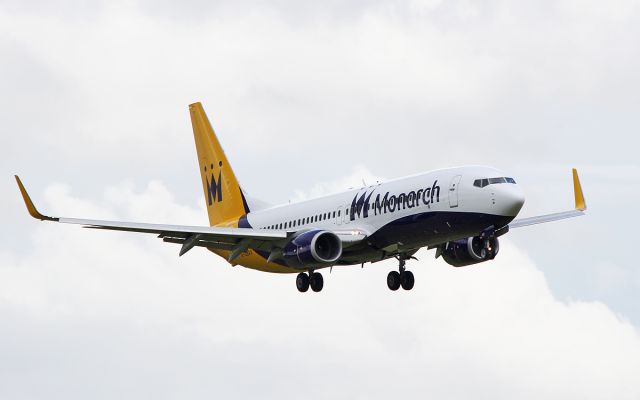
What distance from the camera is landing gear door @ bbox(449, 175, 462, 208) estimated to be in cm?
5606

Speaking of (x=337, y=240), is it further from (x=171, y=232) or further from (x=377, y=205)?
(x=171, y=232)

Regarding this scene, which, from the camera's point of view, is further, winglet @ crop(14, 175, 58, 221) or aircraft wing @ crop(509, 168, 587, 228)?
aircraft wing @ crop(509, 168, 587, 228)

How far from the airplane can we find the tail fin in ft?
12.8

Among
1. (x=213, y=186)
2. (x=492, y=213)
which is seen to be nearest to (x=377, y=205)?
(x=492, y=213)

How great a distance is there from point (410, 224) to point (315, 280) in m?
6.98

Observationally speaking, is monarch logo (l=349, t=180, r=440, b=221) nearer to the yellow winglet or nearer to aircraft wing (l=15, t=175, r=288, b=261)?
aircraft wing (l=15, t=175, r=288, b=261)

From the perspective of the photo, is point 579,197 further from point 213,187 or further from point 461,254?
point 213,187

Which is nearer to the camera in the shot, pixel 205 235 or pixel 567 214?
pixel 205 235

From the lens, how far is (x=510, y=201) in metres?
55.1

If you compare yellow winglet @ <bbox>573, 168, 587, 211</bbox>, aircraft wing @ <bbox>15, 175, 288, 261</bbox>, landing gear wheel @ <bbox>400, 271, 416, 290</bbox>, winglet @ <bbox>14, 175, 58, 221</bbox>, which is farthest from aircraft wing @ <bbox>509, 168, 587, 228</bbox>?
winglet @ <bbox>14, 175, 58, 221</bbox>

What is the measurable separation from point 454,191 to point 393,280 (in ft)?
29.7

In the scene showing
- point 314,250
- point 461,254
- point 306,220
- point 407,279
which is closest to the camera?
point 314,250

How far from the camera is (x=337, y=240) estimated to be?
59312 millimetres

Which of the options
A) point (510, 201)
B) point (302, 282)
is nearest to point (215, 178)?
point (302, 282)
